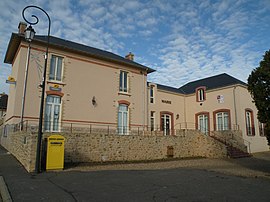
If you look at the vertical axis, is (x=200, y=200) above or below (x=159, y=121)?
below

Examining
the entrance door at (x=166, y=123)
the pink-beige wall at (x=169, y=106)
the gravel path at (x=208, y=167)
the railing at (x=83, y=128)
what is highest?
the pink-beige wall at (x=169, y=106)

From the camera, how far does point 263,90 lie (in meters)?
8.73

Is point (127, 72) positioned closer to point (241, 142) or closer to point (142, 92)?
point (142, 92)

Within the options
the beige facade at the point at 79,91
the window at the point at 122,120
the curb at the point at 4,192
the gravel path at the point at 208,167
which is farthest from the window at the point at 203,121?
the curb at the point at 4,192

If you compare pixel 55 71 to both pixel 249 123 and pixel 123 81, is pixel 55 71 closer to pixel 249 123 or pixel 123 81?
pixel 123 81

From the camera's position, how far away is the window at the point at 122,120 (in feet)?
56.6

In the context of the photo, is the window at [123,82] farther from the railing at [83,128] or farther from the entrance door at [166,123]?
the entrance door at [166,123]

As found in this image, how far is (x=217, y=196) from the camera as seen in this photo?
5.54 meters

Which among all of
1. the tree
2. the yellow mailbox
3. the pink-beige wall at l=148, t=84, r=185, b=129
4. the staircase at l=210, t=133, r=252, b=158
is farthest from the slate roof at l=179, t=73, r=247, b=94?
the yellow mailbox

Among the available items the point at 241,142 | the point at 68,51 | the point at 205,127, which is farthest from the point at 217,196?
the point at 205,127

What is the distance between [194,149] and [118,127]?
20.0 feet

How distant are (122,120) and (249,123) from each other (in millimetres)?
11272

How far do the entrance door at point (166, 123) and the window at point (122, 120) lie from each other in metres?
4.70

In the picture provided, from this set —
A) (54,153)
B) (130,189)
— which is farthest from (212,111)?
(130,189)
